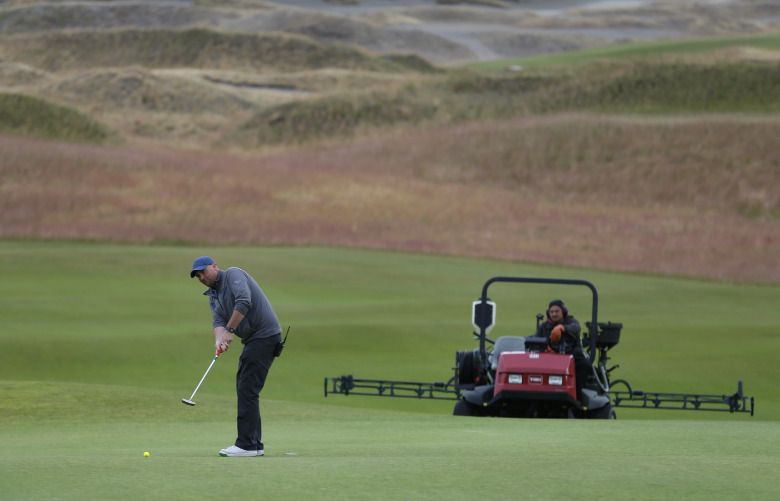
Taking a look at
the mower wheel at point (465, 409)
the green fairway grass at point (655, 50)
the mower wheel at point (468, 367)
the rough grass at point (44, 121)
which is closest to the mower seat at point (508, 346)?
the mower wheel at point (468, 367)

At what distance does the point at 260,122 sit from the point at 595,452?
7536 cm

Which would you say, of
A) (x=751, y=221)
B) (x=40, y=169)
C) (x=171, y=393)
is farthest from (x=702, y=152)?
(x=171, y=393)

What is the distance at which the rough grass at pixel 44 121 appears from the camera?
74.8 m

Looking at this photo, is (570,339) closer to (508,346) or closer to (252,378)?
(508,346)

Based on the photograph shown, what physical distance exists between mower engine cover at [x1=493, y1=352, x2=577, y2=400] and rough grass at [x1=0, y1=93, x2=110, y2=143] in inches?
2362

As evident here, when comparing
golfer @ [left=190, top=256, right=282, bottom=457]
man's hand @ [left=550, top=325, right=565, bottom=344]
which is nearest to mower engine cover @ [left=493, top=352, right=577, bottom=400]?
man's hand @ [left=550, top=325, right=565, bottom=344]

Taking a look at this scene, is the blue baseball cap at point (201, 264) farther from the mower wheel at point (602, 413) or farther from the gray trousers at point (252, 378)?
the mower wheel at point (602, 413)

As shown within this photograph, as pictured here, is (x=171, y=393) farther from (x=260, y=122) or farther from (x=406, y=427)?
(x=260, y=122)

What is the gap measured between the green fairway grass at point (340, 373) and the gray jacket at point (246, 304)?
1019 millimetres

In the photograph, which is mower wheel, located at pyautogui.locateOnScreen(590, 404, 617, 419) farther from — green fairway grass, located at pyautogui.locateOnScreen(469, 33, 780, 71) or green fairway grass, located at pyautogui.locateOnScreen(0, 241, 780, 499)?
green fairway grass, located at pyautogui.locateOnScreen(469, 33, 780, 71)

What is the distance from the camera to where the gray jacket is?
1173 cm

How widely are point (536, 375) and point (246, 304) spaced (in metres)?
4.94

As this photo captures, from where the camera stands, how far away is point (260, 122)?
86.1 m

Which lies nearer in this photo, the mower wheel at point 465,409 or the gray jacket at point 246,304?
the gray jacket at point 246,304
